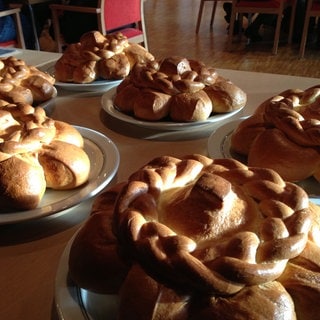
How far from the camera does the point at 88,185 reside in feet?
1.94

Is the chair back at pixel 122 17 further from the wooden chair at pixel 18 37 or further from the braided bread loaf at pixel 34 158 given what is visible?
the braided bread loaf at pixel 34 158

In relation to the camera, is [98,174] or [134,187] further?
[98,174]

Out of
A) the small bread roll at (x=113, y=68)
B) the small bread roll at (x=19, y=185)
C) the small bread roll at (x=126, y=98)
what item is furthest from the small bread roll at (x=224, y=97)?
the small bread roll at (x=19, y=185)

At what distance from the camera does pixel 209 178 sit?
373 millimetres

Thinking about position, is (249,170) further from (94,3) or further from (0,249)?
(94,3)

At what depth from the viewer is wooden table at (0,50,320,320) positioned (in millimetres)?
452

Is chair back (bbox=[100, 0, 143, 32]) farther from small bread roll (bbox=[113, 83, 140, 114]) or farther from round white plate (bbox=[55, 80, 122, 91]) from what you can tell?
small bread roll (bbox=[113, 83, 140, 114])

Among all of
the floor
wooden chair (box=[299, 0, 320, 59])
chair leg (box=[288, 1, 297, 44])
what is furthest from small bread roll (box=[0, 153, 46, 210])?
chair leg (box=[288, 1, 297, 44])

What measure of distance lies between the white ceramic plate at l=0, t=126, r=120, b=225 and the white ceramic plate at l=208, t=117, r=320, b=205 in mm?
154

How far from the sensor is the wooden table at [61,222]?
452 mm

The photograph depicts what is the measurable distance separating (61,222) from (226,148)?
0.28 metres

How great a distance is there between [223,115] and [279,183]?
431mm

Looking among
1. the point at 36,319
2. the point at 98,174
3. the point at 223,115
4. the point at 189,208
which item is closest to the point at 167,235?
the point at 189,208

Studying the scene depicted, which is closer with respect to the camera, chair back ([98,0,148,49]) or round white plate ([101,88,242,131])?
round white plate ([101,88,242,131])
